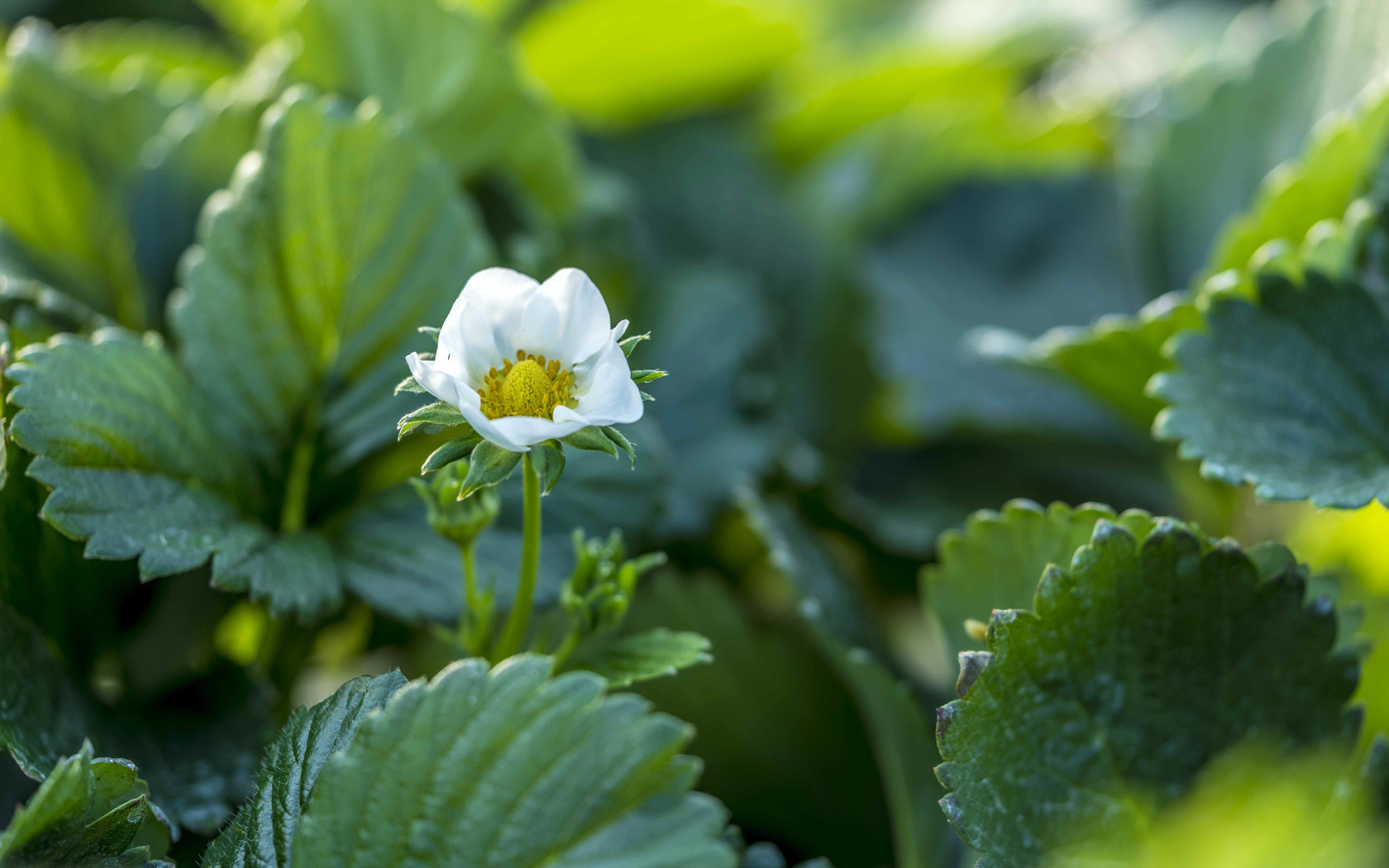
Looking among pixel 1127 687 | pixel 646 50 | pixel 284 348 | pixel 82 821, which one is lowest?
pixel 82 821

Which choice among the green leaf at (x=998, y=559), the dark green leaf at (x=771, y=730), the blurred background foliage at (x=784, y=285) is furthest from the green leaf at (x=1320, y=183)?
the dark green leaf at (x=771, y=730)

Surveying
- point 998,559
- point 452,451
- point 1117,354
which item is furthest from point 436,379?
point 1117,354

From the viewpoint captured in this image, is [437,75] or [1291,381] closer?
[1291,381]

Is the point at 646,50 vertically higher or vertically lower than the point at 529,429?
higher

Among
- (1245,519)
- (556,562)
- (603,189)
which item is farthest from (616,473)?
(1245,519)

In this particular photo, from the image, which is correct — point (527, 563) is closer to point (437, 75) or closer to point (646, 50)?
point (437, 75)

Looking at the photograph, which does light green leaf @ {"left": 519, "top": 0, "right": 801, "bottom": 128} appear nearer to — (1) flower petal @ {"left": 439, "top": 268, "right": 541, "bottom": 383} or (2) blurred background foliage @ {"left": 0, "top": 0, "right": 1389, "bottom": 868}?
(2) blurred background foliage @ {"left": 0, "top": 0, "right": 1389, "bottom": 868}
